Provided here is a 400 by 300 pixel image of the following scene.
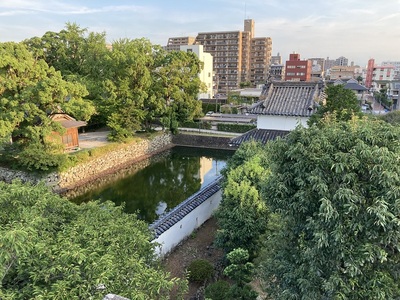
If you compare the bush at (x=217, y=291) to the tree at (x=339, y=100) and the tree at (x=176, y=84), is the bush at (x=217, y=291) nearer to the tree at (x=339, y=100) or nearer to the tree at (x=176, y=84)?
the tree at (x=339, y=100)

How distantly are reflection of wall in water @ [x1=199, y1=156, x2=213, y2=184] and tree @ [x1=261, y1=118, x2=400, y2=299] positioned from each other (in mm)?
16338

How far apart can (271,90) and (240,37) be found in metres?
55.5

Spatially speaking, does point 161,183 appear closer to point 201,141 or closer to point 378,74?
point 201,141

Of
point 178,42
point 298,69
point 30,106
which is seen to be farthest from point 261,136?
point 178,42

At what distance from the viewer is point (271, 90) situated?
603 inches

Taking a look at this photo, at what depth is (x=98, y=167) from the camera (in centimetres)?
2191

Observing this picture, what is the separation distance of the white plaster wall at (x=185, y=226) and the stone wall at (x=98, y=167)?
906 cm

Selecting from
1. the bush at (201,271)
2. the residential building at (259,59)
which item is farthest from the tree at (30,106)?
the residential building at (259,59)

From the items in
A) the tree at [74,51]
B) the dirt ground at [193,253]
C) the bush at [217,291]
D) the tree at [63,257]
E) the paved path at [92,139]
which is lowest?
the dirt ground at [193,253]

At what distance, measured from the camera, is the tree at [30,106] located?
56.3ft


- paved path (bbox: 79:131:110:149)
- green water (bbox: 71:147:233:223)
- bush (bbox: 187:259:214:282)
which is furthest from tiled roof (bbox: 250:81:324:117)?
paved path (bbox: 79:131:110:149)

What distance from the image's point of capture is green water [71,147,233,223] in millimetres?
17094

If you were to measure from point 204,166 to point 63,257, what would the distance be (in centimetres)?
2084

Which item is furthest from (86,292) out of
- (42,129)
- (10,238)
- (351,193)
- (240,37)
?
(240,37)
